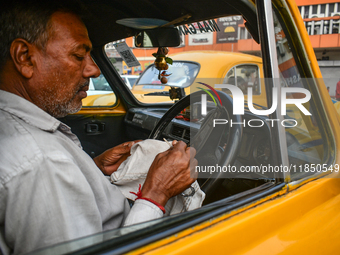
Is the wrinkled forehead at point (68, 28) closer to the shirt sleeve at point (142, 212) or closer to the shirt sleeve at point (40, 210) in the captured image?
the shirt sleeve at point (40, 210)

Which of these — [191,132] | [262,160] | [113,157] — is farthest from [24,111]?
[191,132]

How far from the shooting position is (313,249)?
909 mm

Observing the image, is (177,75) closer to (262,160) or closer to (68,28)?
(262,160)

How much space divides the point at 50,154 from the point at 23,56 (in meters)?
0.42

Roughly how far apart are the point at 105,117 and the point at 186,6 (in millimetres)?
1775

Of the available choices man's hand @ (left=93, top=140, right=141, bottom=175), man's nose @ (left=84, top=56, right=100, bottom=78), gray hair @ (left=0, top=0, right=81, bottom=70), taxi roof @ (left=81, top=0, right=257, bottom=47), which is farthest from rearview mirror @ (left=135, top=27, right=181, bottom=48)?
gray hair @ (left=0, top=0, right=81, bottom=70)

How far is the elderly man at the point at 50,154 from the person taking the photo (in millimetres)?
727

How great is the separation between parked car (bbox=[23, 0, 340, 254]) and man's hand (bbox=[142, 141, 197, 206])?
0.50 ft

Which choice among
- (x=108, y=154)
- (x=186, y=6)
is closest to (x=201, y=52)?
(x=186, y=6)

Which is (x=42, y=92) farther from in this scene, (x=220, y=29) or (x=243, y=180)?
(x=220, y=29)

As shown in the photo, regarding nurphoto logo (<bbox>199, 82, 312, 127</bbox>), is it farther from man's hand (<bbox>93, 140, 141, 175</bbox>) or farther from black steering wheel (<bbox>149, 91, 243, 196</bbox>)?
man's hand (<bbox>93, 140, 141, 175</bbox>)

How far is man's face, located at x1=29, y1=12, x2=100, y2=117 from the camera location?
3.28ft

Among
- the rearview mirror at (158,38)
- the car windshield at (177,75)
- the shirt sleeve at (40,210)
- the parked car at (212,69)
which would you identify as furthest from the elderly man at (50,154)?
the parked car at (212,69)

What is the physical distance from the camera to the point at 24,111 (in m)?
0.88
